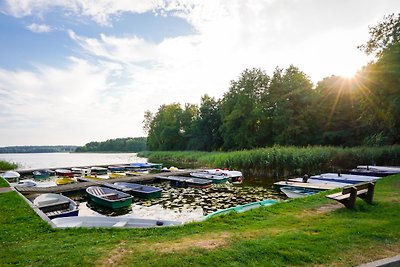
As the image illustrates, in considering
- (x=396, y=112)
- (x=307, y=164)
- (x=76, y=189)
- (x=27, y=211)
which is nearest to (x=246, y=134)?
(x=307, y=164)

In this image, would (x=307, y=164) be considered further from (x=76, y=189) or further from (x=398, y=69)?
(x=76, y=189)

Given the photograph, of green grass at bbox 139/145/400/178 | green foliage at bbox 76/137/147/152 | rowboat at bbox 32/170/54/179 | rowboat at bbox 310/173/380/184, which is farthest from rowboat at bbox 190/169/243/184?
green foliage at bbox 76/137/147/152

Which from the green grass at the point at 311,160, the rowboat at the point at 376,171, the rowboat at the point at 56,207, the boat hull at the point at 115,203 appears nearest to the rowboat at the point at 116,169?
the green grass at the point at 311,160

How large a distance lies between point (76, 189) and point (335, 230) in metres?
16.0

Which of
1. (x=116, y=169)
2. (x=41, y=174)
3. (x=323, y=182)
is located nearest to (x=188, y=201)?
(x=323, y=182)

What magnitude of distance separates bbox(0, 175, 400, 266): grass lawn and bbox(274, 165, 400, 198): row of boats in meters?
5.85

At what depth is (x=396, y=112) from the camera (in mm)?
19359

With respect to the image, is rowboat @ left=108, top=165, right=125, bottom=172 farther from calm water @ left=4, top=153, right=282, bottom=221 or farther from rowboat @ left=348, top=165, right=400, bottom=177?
rowboat @ left=348, top=165, right=400, bottom=177

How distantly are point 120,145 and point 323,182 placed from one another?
110336 millimetres

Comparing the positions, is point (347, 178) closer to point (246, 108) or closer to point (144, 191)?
point (144, 191)

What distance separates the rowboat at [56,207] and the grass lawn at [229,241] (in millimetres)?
1928

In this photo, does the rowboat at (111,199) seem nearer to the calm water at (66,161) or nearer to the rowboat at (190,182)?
the rowboat at (190,182)

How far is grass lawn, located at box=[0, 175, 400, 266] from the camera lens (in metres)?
4.73

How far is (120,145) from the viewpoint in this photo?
11831cm
